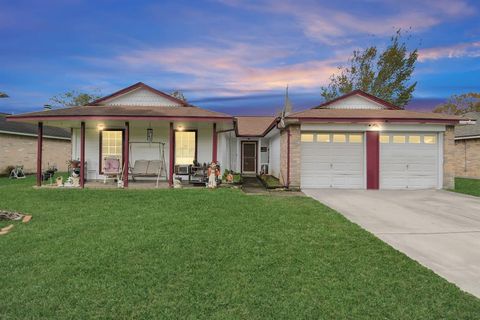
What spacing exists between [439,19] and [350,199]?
11074 millimetres

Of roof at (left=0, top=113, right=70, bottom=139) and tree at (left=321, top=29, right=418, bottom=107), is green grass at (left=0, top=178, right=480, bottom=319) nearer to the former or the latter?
roof at (left=0, top=113, right=70, bottom=139)

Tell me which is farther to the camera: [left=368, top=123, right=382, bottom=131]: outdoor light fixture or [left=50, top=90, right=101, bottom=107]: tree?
[left=50, top=90, right=101, bottom=107]: tree

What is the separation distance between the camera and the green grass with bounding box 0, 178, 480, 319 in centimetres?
285

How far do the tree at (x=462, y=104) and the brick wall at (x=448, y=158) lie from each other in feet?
102

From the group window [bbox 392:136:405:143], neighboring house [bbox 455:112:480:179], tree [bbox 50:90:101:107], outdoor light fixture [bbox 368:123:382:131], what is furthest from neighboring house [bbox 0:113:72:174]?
neighboring house [bbox 455:112:480:179]

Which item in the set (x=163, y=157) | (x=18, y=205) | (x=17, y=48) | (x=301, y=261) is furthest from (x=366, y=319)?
(x=17, y=48)

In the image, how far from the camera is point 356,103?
14273 millimetres

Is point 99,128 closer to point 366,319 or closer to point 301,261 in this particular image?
point 301,261

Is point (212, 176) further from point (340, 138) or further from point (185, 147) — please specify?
point (340, 138)

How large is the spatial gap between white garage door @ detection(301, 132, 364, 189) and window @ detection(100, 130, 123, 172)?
787 cm

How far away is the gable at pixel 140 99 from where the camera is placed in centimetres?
1359

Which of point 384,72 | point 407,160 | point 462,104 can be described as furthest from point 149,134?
point 462,104

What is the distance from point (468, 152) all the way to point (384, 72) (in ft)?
38.9

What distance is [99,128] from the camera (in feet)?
42.6
